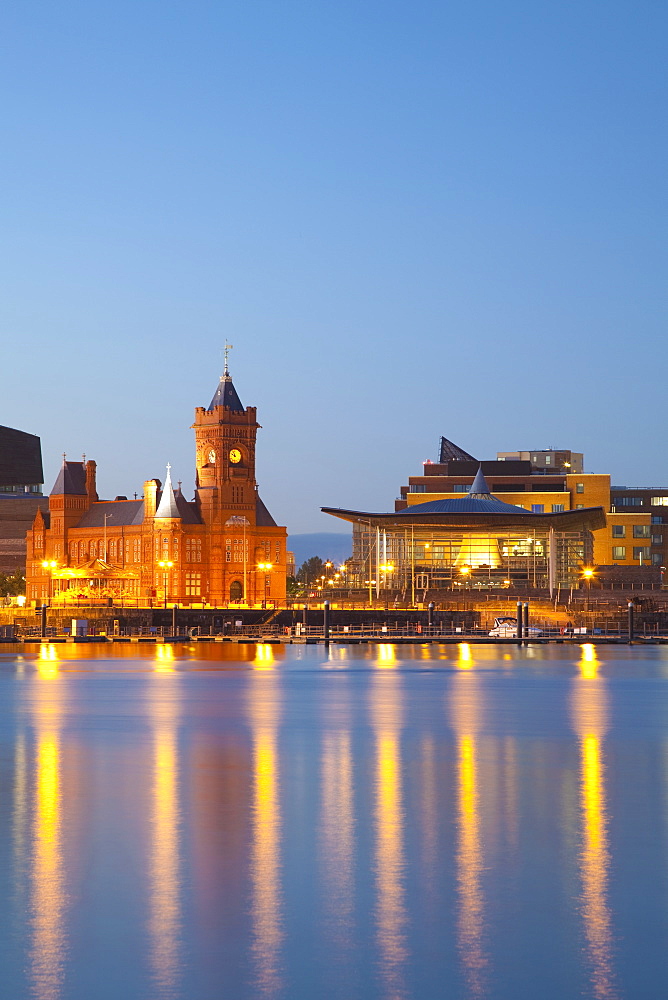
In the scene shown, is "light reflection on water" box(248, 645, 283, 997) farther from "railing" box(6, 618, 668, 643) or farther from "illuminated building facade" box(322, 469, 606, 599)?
"illuminated building facade" box(322, 469, 606, 599)

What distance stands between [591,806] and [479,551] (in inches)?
5872

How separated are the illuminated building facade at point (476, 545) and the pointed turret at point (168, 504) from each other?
→ 2405cm

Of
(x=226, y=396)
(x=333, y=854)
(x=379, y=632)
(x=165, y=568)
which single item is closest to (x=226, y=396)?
(x=226, y=396)

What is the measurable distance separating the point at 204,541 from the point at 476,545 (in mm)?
36690

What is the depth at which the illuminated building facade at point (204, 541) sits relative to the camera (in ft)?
603

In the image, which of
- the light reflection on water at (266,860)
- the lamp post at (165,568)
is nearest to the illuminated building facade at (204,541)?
the lamp post at (165,568)

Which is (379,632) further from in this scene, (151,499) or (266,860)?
(266,860)

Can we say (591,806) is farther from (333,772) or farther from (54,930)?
(54,930)

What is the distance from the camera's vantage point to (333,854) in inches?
856

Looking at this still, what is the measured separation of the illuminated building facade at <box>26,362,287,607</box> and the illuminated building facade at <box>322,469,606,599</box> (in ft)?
56.0

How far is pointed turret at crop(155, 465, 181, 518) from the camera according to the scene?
184125 mm

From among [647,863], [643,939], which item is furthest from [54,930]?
[647,863]

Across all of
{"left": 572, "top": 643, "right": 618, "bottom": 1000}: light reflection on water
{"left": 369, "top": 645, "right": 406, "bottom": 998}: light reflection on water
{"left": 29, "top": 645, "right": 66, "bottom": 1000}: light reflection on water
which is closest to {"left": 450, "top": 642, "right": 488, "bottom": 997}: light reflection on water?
{"left": 369, "top": 645, "right": 406, "bottom": 998}: light reflection on water

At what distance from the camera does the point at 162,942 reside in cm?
1642
